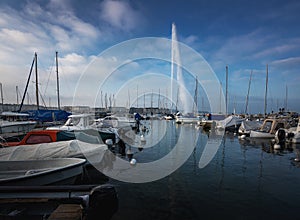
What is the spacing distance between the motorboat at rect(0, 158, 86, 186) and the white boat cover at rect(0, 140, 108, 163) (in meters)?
0.38

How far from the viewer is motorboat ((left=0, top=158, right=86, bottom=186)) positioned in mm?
6195

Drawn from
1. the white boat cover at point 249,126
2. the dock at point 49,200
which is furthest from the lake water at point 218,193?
the white boat cover at point 249,126

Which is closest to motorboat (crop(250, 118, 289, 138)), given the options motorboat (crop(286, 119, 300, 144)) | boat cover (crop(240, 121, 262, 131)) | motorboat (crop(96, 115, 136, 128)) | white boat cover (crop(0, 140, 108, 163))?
boat cover (crop(240, 121, 262, 131))

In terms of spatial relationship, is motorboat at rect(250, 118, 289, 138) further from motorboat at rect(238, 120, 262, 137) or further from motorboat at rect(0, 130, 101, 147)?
motorboat at rect(0, 130, 101, 147)

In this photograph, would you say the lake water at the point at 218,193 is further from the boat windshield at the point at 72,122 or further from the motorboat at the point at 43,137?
the boat windshield at the point at 72,122

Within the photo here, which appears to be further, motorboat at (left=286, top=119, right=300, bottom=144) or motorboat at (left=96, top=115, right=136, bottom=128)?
motorboat at (left=96, top=115, right=136, bottom=128)

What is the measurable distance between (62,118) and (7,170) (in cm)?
1832

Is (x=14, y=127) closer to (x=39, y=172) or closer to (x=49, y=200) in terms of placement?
(x=39, y=172)

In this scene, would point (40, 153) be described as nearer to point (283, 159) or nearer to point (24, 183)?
point (24, 183)

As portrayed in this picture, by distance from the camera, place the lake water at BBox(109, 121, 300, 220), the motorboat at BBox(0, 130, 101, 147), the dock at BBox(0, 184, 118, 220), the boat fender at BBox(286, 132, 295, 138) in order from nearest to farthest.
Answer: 1. the dock at BBox(0, 184, 118, 220)
2. the lake water at BBox(109, 121, 300, 220)
3. the motorboat at BBox(0, 130, 101, 147)
4. the boat fender at BBox(286, 132, 295, 138)

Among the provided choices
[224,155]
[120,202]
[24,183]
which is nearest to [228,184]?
[120,202]

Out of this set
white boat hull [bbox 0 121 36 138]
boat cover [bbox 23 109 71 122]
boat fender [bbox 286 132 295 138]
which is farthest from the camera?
boat cover [bbox 23 109 71 122]

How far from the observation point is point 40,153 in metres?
8.24

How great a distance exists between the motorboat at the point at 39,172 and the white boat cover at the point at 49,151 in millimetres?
383
